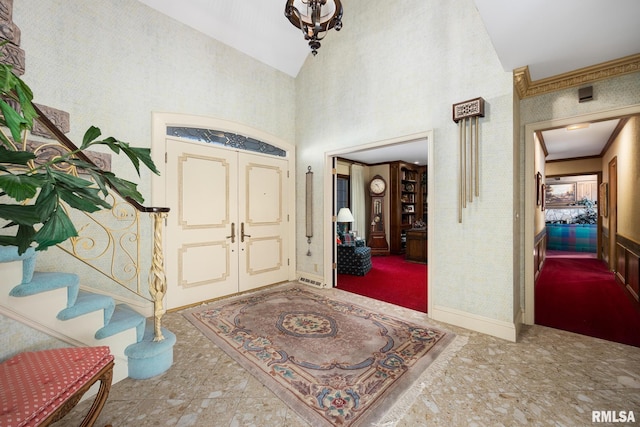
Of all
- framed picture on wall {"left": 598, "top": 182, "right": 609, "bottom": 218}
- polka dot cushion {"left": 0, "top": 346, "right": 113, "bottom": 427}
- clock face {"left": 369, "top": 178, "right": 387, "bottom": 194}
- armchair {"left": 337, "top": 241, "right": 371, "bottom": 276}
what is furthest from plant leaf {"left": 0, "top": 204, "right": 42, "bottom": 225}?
framed picture on wall {"left": 598, "top": 182, "right": 609, "bottom": 218}

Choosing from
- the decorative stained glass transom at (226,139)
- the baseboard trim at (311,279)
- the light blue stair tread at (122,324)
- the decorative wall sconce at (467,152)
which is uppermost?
the decorative stained glass transom at (226,139)

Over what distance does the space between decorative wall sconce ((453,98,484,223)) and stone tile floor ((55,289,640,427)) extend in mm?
1407

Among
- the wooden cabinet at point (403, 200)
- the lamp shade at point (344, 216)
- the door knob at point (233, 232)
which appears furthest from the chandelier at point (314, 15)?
the wooden cabinet at point (403, 200)

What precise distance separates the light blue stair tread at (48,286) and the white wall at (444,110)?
3.27 metres

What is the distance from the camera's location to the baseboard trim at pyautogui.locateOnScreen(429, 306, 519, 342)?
2.62m

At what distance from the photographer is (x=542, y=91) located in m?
2.84

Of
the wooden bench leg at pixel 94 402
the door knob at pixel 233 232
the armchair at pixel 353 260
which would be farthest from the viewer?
the armchair at pixel 353 260

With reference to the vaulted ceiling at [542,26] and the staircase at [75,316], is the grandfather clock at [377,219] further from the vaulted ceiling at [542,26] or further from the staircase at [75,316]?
the staircase at [75,316]

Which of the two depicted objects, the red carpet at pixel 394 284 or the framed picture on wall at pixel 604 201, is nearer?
the red carpet at pixel 394 284

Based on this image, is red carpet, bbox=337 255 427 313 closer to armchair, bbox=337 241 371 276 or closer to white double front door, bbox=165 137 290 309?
armchair, bbox=337 241 371 276

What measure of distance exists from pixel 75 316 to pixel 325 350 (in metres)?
1.86

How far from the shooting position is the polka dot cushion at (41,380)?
1.10m

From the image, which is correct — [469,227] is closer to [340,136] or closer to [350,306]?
[350,306]

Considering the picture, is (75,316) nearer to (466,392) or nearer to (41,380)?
(41,380)
